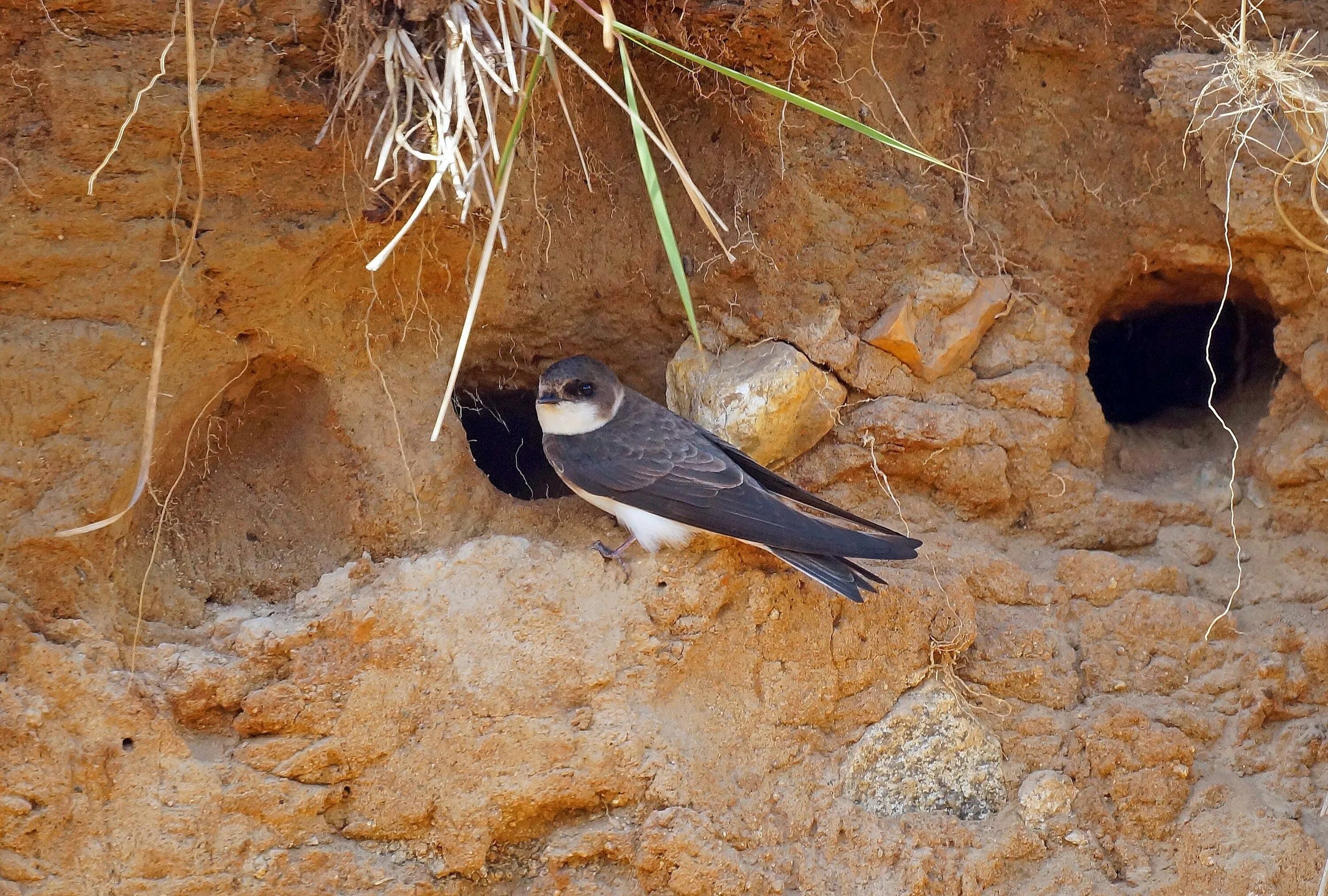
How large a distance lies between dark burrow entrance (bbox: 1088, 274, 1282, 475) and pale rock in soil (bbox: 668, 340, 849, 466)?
2.68 ft

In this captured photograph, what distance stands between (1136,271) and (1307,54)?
1.93 ft

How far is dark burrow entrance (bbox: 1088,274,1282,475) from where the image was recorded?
301cm

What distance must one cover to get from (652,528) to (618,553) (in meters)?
0.09

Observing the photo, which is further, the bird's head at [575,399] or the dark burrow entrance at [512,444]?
the dark burrow entrance at [512,444]

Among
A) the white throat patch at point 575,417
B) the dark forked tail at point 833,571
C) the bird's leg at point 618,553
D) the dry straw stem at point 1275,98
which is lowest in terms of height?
the bird's leg at point 618,553

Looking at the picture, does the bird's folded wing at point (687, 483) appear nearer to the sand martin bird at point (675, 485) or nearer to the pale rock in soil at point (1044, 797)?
the sand martin bird at point (675, 485)

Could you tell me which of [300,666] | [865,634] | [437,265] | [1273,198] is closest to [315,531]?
[300,666]

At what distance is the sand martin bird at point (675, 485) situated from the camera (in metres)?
2.49

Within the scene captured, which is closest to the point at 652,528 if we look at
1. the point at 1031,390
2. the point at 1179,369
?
the point at 1031,390

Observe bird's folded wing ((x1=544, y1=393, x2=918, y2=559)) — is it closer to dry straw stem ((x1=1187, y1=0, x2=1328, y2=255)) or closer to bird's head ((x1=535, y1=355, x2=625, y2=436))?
bird's head ((x1=535, y1=355, x2=625, y2=436))

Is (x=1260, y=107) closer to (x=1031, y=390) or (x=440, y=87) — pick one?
(x=1031, y=390)

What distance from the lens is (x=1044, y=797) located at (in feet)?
8.45

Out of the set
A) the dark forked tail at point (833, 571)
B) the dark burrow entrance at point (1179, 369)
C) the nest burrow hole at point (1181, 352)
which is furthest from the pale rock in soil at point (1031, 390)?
the dark forked tail at point (833, 571)

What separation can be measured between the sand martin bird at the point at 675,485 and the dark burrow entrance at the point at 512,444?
0.36 meters
